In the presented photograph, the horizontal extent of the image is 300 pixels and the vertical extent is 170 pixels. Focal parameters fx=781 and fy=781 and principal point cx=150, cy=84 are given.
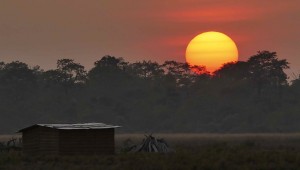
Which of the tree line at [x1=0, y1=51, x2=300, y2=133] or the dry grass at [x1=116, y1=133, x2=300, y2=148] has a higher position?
the tree line at [x1=0, y1=51, x2=300, y2=133]

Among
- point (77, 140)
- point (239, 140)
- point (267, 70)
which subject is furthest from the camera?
point (267, 70)

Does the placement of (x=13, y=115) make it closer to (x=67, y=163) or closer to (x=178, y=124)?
(x=178, y=124)

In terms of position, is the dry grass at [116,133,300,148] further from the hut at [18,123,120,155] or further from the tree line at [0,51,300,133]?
the tree line at [0,51,300,133]

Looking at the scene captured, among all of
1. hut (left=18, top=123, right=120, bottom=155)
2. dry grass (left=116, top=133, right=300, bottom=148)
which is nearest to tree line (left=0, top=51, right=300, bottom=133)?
dry grass (left=116, top=133, right=300, bottom=148)

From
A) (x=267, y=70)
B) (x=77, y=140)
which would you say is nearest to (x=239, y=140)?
(x=77, y=140)

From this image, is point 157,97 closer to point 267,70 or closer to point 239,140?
point 267,70

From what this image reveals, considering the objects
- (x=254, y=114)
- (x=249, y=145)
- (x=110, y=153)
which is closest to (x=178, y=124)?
(x=254, y=114)

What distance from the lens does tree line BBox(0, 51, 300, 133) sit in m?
158

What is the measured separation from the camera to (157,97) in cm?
16875

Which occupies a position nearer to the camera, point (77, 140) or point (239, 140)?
point (77, 140)

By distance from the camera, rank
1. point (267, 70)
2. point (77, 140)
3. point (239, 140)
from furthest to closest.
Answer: point (267, 70)
point (239, 140)
point (77, 140)

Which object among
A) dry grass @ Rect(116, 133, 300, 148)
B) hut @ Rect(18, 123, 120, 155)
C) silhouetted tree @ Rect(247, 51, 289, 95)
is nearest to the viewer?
hut @ Rect(18, 123, 120, 155)

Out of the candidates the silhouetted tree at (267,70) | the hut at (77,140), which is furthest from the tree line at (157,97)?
the hut at (77,140)

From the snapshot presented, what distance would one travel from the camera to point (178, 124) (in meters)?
162
